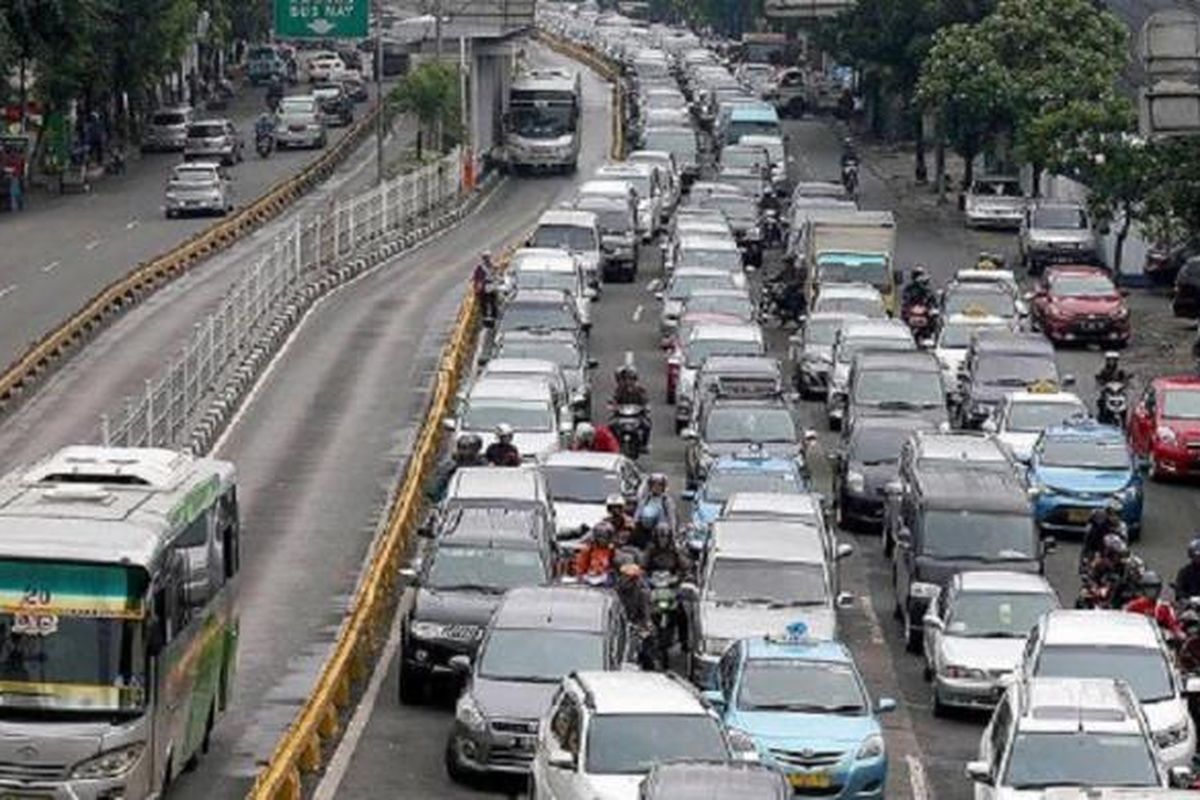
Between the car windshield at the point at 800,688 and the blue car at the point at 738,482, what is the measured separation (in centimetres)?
1061

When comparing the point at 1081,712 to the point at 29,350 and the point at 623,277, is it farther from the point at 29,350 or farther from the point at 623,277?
the point at 623,277

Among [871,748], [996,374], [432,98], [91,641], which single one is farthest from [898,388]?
[432,98]

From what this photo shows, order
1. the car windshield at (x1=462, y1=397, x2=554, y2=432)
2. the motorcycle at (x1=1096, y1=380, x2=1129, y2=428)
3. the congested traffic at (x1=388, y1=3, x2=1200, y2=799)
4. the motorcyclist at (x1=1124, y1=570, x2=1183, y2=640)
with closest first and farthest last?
the congested traffic at (x1=388, y1=3, x2=1200, y2=799) < the motorcyclist at (x1=1124, y1=570, x2=1183, y2=640) < the car windshield at (x1=462, y1=397, x2=554, y2=432) < the motorcycle at (x1=1096, y1=380, x2=1129, y2=428)

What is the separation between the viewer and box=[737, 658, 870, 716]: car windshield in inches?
1165

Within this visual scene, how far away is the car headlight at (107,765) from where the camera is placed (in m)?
25.8

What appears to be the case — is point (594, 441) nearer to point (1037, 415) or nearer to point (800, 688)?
point (1037, 415)

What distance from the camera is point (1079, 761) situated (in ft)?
87.4

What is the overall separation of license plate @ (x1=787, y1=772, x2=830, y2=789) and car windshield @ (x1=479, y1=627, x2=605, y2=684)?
250 centimetres

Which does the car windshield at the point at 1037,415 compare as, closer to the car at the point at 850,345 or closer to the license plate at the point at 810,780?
the car at the point at 850,345

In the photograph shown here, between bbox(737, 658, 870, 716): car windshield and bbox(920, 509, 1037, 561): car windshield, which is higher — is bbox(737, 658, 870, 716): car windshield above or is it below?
above

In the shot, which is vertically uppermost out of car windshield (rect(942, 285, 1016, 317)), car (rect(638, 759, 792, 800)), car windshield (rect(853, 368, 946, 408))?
car (rect(638, 759, 792, 800))

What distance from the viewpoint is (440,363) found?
2322 inches

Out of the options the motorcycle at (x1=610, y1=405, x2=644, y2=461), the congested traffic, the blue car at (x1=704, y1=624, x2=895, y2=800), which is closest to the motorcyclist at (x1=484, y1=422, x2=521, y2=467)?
the congested traffic

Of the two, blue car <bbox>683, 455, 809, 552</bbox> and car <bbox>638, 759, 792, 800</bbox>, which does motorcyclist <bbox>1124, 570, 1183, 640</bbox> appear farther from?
car <bbox>638, 759, 792, 800</bbox>
